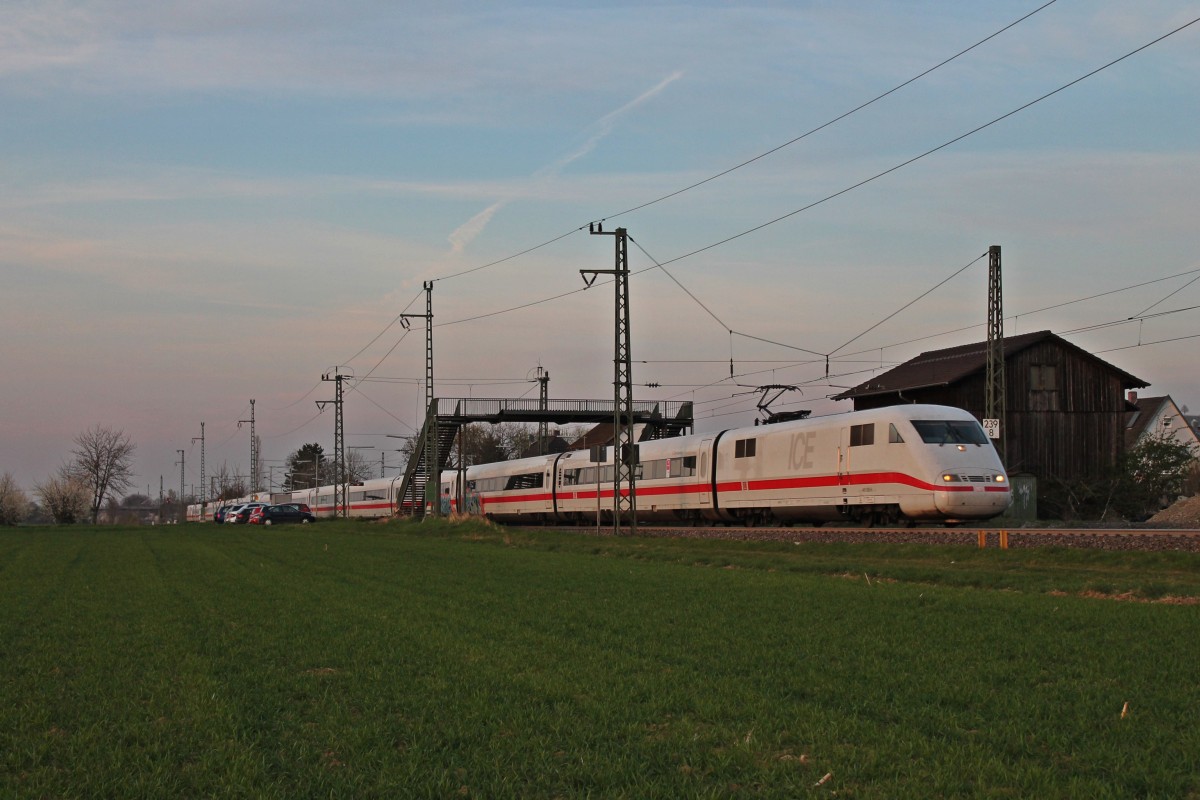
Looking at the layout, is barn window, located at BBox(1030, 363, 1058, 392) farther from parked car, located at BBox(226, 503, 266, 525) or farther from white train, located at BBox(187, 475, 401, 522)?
parked car, located at BBox(226, 503, 266, 525)

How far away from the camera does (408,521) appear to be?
5341cm

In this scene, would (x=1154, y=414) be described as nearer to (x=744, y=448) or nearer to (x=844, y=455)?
(x=744, y=448)

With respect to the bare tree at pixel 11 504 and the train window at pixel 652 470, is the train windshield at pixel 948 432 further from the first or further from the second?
the bare tree at pixel 11 504

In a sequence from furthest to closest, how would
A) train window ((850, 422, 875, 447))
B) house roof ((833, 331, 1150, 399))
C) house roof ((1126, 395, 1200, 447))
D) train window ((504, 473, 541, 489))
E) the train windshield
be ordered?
house roof ((1126, 395, 1200, 447)) < train window ((504, 473, 541, 489)) < house roof ((833, 331, 1150, 399)) < train window ((850, 422, 875, 447)) < the train windshield

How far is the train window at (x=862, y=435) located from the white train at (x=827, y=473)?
30 millimetres

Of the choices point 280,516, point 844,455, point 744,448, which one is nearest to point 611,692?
point 844,455

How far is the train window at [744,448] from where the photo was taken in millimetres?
37281

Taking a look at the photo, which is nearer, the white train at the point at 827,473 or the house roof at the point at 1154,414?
the white train at the point at 827,473

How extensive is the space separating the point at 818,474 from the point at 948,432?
4382 mm

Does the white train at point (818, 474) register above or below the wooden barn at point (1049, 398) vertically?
below

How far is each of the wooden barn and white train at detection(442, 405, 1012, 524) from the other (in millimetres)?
14514

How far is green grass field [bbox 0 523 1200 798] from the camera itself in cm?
634

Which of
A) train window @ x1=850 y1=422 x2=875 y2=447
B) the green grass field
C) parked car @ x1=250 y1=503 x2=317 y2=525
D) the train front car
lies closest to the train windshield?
the train front car

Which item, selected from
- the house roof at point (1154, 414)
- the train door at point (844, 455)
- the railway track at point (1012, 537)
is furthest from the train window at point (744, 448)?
the house roof at point (1154, 414)
